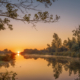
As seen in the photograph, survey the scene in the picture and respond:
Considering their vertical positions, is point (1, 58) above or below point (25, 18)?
below

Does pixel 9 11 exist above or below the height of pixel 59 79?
above

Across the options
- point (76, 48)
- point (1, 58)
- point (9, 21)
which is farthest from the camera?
point (76, 48)

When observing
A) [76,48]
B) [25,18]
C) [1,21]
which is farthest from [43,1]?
[76,48]

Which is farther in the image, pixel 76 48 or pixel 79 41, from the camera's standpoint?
pixel 79 41

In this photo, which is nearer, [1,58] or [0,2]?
[0,2]

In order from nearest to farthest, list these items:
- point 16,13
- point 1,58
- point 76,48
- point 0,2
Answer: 1. point 0,2
2. point 16,13
3. point 1,58
4. point 76,48

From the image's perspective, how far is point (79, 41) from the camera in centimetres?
4334

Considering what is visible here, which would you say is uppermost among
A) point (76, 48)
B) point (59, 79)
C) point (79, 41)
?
point (79, 41)

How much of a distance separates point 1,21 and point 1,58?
14.7 meters

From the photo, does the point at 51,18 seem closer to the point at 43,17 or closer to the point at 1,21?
the point at 43,17

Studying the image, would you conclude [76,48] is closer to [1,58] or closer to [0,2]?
[1,58]

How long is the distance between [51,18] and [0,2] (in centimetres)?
356

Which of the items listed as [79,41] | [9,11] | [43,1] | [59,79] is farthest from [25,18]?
[79,41]

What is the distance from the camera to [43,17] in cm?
730
